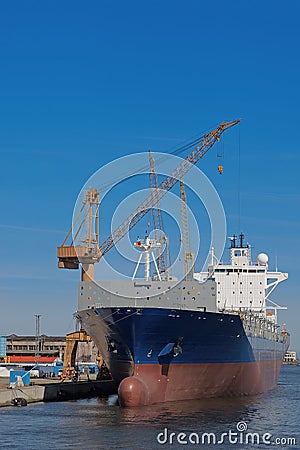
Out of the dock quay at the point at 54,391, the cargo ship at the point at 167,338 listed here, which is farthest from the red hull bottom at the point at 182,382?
the dock quay at the point at 54,391

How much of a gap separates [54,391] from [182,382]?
8488 mm

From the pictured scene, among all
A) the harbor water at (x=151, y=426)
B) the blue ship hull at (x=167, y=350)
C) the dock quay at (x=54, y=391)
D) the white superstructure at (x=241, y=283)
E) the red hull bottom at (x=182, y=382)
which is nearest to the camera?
the harbor water at (x=151, y=426)

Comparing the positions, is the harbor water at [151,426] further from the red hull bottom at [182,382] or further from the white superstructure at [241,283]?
the white superstructure at [241,283]

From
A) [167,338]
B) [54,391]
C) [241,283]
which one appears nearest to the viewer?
[167,338]

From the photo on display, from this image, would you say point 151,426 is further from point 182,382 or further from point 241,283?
point 241,283

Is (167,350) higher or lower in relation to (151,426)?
higher

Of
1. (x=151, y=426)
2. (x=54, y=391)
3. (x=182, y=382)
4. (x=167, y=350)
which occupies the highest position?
(x=167, y=350)

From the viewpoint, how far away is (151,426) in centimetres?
3031

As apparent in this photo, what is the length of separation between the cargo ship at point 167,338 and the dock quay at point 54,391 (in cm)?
385

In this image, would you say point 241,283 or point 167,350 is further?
point 241,283

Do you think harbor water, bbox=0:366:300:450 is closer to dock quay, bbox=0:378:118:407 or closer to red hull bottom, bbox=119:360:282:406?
red hull bottom, bbox=119:360:282:406

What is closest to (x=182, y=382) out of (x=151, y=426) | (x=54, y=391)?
(x=151, y=426)

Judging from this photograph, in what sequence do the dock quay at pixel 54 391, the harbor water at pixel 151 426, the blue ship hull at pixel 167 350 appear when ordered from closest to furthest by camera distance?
the harbor water at pixel 151 426 → the blue ship hull at pixel 167 350 → the dock quay at pixel 54 391

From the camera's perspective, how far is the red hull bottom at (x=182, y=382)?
117ft
